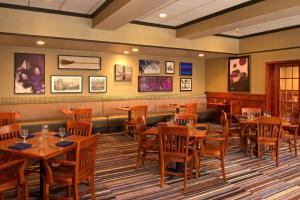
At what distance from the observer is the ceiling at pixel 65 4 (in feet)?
16.6

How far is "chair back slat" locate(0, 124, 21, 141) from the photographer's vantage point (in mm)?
3654

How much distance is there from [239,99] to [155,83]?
118 inches

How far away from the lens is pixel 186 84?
33.3 ft

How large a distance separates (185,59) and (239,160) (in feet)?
18.5

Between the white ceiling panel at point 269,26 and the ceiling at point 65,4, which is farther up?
the white ceiling panel at point 269,26

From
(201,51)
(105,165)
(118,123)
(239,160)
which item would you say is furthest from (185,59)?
(105,165)

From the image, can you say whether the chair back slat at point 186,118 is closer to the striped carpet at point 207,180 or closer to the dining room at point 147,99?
the dining room at point 147,99

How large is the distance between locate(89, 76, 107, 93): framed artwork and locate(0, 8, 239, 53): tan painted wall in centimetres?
221

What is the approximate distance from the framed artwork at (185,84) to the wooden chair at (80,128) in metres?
6.52

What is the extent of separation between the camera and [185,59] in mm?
10023

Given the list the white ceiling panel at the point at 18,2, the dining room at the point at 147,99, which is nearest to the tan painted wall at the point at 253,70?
the dining room at the point at 147,99

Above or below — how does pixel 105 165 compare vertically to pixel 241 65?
below

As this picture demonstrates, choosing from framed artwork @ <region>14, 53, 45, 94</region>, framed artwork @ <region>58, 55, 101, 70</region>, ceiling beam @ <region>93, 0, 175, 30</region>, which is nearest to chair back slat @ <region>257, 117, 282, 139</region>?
ceiling beam @ <region>93, 0, 175, 30</region>

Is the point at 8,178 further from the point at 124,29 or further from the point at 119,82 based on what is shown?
the point at 119,82
